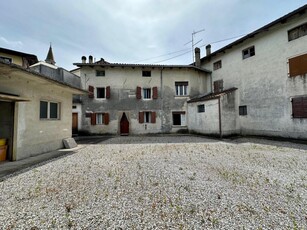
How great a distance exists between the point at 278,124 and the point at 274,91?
2.33 m

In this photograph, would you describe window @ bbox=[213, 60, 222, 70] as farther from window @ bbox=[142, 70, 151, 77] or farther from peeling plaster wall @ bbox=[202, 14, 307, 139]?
window @ bbox=[142, 70, 151, 77]

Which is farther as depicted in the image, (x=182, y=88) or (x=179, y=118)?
(x=182, y=88)

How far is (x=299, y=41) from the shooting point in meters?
9.22

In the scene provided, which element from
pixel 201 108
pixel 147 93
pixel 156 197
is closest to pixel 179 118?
pixel 201 108

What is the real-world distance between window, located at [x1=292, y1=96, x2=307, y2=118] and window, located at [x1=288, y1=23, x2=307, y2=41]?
395 cm

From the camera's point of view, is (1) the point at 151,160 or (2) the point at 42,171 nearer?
(2) the point at 42,171

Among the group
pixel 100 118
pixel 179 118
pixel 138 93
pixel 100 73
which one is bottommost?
pixel 179 118

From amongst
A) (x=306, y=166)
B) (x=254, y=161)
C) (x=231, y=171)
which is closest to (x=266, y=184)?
(x=231, y=171)

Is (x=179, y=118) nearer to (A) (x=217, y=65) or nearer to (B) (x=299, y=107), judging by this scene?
(A) (x=217, y=65)

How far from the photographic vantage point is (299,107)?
30.3ft

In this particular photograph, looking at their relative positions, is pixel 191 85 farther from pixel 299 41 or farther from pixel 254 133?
pixel 299 41

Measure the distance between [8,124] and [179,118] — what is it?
12.3 metres

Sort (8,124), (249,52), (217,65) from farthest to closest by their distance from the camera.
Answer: (217,65) → (249,52) → (8,124)

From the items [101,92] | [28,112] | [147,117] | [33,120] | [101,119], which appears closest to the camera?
[28,112]
